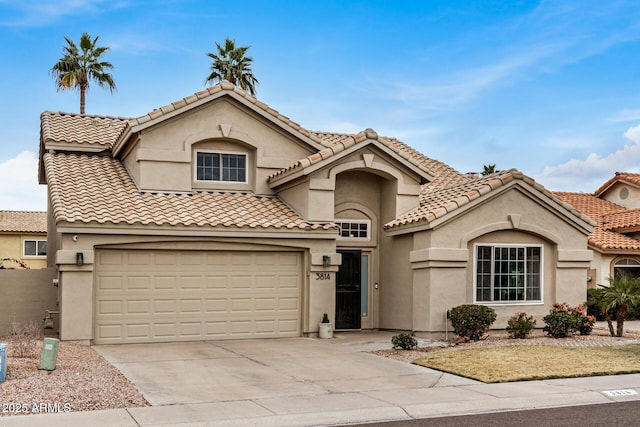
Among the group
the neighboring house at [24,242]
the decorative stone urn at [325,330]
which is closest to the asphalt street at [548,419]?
the decorative stone urn at [325,330]

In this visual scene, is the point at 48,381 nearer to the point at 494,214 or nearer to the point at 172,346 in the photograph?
the point at 172,346

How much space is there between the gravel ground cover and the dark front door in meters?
8.33

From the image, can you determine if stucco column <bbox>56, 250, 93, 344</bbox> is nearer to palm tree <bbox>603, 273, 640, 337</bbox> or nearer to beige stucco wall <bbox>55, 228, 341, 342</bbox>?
beige stucco wall <bbox>55, 228, 341, 342</bbox>

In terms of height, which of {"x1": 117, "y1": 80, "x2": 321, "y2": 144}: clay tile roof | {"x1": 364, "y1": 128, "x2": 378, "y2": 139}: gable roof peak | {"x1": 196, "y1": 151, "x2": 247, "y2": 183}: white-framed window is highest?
{"x1": 117, "y1": 80, "x2": 321, "y2": 144}: clay tile roof

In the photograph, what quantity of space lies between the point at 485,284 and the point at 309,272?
177 inches

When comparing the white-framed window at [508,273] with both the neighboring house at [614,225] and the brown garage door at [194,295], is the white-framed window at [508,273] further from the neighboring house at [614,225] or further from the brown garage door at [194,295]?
the neighboring house at [614,225]

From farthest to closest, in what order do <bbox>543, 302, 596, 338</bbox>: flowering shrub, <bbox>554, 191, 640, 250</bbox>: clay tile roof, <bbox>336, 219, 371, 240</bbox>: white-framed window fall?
1. <bbox>554, 191, 640, 250</bbox>: clay tile roof
2. <bbox>336, 219, 371, 240</bbox>: white-framed window
3. <bbox>543, 302, 596, 338</bbox>: flowering shrub

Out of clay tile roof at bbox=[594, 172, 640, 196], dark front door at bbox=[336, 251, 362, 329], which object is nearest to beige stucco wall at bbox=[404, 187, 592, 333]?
dark front door at bbox=[336, 251, 362, 329]

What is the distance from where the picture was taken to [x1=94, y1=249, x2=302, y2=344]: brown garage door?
18.4 m

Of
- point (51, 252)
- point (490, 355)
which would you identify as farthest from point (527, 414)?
point (51, 252)

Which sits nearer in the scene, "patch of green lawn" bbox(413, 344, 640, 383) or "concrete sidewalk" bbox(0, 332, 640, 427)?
"concrete sidewalk" bbox(0, 332, 640, 427)

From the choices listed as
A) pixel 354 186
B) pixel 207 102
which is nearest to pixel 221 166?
pixel 207 102

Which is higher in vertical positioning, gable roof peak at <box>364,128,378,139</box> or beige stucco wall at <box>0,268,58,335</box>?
gable roof peak at <box>364,128,378,139</box>

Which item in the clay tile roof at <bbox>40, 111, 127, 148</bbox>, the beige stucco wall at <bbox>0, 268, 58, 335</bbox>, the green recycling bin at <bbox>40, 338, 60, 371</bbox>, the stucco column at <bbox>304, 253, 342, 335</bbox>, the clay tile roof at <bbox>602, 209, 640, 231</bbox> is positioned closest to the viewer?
the green recycling bin at <bbox>40, 338, 60, 371</bbox>
